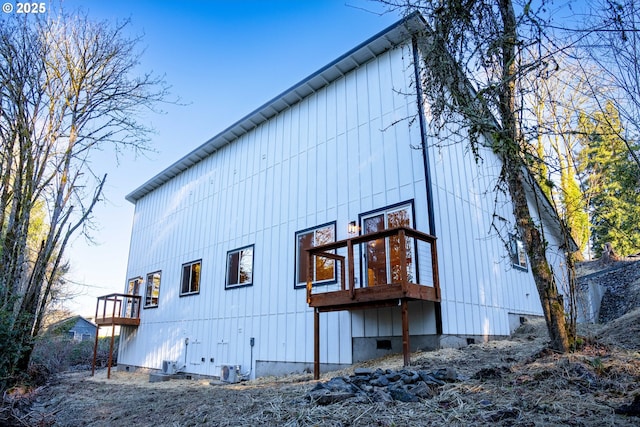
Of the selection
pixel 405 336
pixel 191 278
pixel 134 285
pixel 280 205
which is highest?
pixel 280 205

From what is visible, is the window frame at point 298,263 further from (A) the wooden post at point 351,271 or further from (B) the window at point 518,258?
(B) the window at point 518,258

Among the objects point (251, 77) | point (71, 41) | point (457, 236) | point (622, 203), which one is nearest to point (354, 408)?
point (457, 236)

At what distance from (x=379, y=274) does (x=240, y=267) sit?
4741 mm

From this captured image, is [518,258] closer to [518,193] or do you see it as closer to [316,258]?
[316,258]

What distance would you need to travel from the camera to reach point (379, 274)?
24.9 feet

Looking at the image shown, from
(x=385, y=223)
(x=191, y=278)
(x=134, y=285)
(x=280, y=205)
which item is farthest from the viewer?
(x=134, y=285)

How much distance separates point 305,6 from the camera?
927 centimetres

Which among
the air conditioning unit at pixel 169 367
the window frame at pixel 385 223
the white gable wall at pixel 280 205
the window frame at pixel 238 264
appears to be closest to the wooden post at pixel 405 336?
the window frame at pixel 385 223

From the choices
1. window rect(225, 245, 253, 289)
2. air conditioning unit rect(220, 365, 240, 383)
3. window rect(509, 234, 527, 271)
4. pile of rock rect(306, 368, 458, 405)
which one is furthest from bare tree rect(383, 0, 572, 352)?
air conditioning unit rect(220, 365, 240, 383)

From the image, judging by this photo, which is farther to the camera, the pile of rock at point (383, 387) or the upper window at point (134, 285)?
the upper window at point (134, 285)

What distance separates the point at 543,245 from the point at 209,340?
9168mm

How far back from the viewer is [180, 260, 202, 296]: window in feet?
41.5

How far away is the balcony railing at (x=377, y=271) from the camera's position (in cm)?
619

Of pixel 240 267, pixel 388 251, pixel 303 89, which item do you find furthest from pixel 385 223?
pixel 240 267
